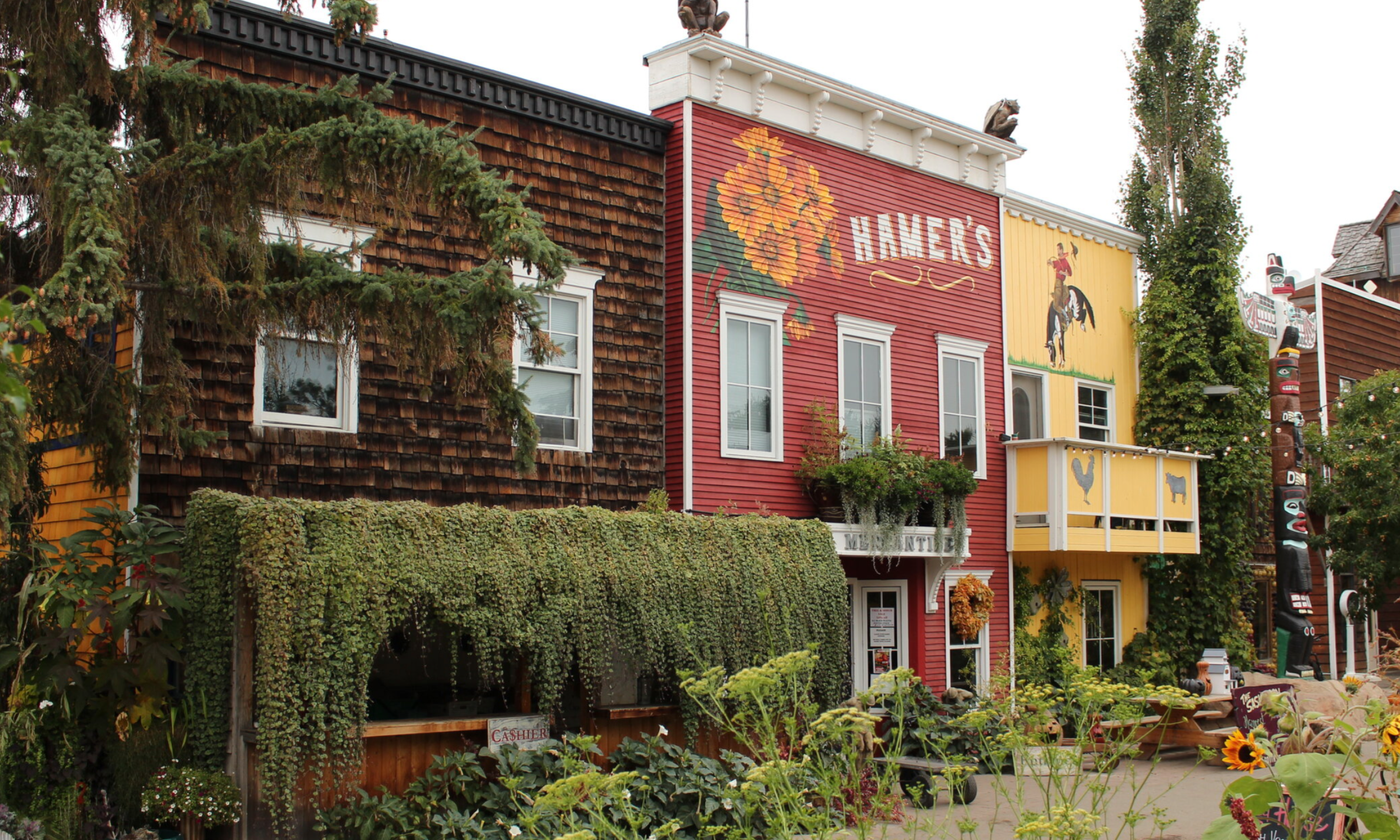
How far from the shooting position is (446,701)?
496 inches

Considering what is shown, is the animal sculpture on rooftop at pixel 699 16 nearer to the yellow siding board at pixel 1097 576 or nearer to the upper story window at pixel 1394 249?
the yellow siding board at pixel 1097 576

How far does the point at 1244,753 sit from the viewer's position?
558 cm

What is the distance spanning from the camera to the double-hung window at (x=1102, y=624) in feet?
61.5

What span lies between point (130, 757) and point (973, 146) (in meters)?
12.9

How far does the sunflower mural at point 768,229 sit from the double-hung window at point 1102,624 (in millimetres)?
6778

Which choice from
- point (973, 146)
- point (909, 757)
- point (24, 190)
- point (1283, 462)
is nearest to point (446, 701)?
point (909, 757)

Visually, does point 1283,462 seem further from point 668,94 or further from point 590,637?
point 590,637

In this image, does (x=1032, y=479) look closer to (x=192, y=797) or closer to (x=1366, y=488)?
(x=1366, y=488)

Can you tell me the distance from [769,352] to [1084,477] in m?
5.16

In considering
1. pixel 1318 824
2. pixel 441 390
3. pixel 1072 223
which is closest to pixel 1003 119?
pixel 1072 223

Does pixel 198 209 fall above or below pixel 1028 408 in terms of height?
above

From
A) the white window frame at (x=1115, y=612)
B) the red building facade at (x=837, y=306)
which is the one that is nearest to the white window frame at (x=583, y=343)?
the red building facade at (x=837, y=306)

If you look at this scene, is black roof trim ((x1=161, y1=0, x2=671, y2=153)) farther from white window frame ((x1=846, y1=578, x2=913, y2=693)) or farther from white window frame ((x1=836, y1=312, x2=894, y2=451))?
white window frame ((x1=846, y1=578, x2=913, y2=693))

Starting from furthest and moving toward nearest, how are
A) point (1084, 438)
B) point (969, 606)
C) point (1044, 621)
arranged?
1. point (1084, 438)
2. point (1044, 621)
3. point (969, 606)
